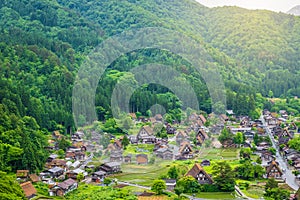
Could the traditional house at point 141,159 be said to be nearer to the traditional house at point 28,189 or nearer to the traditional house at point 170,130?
the traditional house at point 28,189

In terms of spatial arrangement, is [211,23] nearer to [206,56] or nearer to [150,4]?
[150,4]

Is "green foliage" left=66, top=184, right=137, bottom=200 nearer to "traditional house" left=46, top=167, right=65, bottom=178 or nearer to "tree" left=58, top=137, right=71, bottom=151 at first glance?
"traditional house" left=46, top=167, right=65, bottom=178

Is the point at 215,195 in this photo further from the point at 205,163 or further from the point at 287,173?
the point at 287,173

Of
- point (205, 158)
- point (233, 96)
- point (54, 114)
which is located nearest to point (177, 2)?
point (233, 96)

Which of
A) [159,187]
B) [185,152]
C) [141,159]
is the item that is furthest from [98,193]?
[185,152]

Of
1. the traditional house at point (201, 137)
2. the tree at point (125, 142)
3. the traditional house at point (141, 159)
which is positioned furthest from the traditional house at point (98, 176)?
the traditional house at point (201, 137)

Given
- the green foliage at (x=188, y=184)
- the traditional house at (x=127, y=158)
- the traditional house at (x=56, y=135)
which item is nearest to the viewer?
the green foliage at (x=188, y=184)
